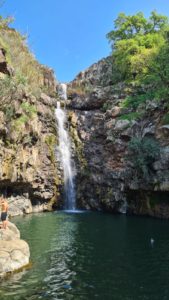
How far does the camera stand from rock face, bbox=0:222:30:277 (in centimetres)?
1848

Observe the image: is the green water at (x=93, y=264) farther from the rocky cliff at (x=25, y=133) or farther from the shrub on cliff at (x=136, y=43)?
the shrub on cliff at (x=136, y=43)

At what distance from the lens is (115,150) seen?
4934 centimetres

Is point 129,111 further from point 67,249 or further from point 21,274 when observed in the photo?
point 21,274

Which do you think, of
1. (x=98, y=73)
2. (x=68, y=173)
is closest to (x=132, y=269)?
(x=68, y=173)

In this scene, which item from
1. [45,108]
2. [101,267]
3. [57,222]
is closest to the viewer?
[101,267]

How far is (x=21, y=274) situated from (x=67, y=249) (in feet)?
21.2

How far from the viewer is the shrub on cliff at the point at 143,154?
42.2 m

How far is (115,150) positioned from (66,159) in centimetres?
871

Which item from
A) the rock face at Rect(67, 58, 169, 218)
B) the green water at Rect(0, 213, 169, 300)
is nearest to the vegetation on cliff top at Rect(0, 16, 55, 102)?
the rock face at Rect(67, 58, 169, 218)

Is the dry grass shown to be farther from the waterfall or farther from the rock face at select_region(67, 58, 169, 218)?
the rock face at select_region(67, 58, 169, 218)

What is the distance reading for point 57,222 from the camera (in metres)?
37.0

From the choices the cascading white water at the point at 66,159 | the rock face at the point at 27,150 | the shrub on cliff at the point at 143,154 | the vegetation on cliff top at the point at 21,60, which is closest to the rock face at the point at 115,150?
Answer: the shrub on cliff at the point at 143,154

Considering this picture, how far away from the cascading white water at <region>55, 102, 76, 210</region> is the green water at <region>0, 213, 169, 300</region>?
16.2 meters

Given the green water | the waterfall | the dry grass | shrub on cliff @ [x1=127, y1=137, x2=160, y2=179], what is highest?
the dry grass
